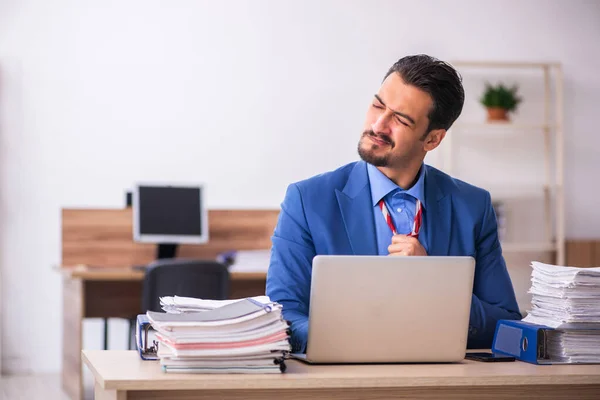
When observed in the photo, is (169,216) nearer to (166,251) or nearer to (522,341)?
(166,251)

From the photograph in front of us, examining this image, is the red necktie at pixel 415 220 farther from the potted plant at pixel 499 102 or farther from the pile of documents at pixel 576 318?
the potted plant at pixel 499 102

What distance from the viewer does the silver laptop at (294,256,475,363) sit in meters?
1.51

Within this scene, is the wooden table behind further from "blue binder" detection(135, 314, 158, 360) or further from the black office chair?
"blue binder" detection(135, 314, 158, 360)

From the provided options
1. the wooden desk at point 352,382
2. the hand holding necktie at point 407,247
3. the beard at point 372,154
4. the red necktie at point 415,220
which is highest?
the beard at point 372,154

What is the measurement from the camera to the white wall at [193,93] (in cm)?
565

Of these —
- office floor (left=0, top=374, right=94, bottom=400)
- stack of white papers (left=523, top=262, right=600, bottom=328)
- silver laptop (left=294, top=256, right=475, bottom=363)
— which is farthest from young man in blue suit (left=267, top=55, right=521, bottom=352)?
office floor (left=0, top=374, right=94, bottom=400)

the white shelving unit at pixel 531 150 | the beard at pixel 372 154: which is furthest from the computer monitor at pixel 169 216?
the beard at pixel 372 154

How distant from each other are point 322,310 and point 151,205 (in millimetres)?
3567

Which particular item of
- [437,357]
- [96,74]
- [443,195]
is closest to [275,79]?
[96,74]

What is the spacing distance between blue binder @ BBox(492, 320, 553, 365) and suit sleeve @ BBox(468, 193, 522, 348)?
8 cm

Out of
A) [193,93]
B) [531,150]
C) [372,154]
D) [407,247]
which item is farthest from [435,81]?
[531,150]

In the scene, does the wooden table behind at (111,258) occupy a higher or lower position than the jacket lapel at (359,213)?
lower

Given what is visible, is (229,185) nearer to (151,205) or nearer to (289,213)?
(151,205)

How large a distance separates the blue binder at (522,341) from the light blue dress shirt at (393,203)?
0.33 meters
